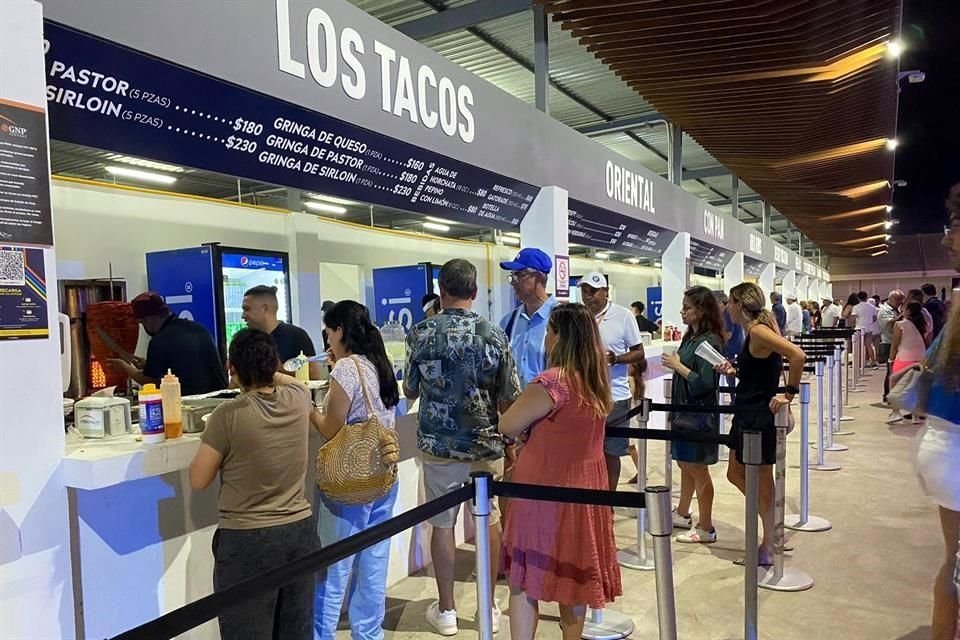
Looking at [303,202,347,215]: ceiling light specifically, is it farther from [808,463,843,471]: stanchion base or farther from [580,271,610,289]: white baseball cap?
[808,463,843,471]: stanchion base

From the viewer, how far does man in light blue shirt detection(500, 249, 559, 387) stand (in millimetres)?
3381

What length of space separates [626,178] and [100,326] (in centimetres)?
489

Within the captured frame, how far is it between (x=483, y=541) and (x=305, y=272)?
20.7 feet

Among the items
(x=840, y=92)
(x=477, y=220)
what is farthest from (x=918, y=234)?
(x=477, y=220)

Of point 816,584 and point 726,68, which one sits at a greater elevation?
point 726,68

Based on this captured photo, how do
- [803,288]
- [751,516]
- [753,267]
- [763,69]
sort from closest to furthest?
[751,516], [763,69], [753,267], [803,288]

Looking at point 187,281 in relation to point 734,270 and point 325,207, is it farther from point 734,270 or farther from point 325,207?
point 734,270

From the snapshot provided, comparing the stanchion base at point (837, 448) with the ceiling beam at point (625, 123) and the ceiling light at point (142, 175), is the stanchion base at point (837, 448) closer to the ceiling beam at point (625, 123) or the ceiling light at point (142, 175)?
the ceiling beam at point (625, 123)

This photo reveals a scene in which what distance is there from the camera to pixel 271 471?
213cm

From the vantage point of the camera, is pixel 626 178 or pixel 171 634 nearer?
pixel 171 634

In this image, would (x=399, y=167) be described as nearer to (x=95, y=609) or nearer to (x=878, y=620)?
(x=95, y=609)

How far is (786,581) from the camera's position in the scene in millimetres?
3334

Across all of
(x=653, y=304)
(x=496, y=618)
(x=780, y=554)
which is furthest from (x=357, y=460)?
(x=653, y=304)

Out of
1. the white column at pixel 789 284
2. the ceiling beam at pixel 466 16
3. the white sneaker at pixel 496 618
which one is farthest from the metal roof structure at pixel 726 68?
the white column at pixel 789 284
